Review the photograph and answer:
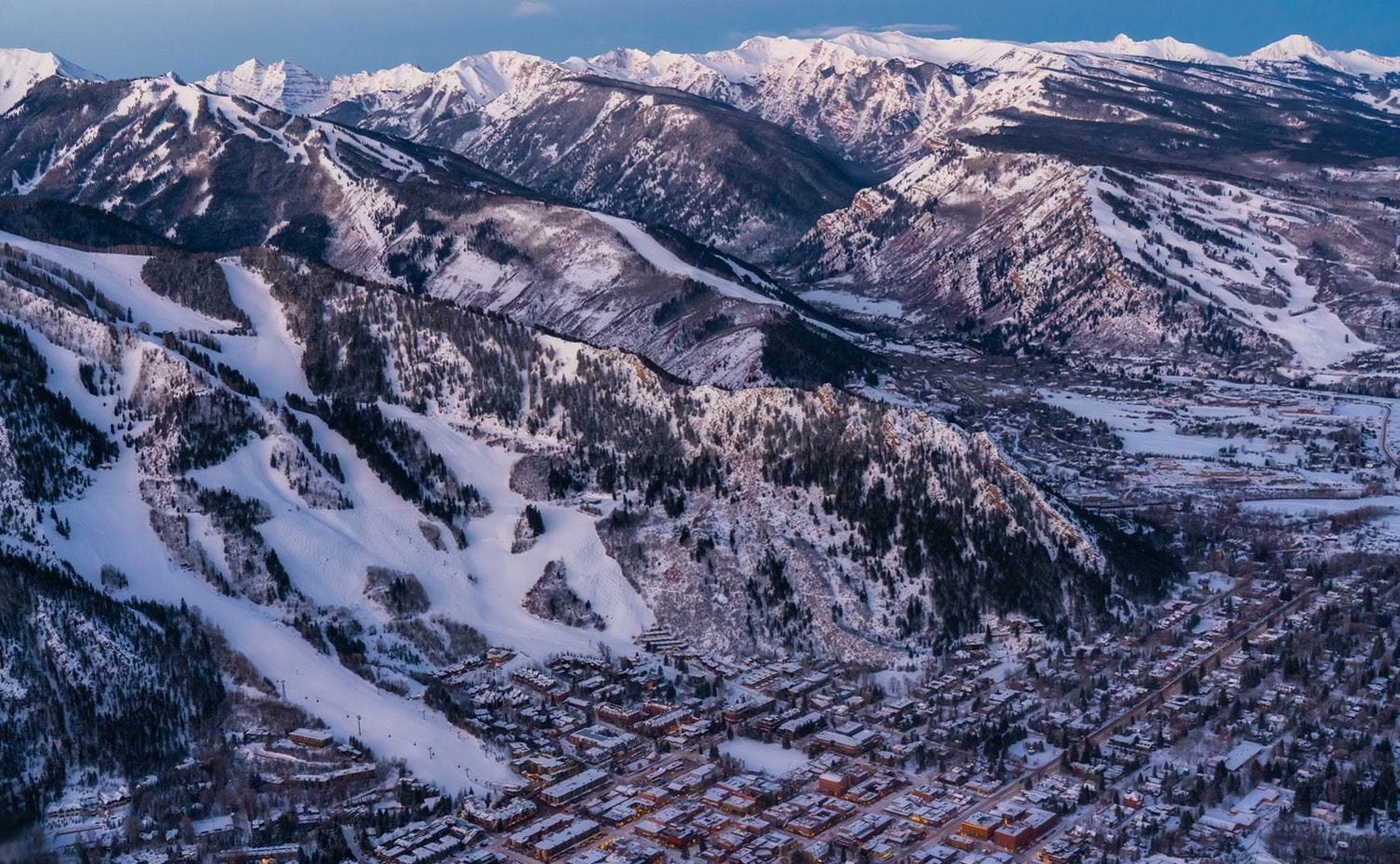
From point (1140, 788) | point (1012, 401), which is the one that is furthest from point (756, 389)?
point (1012, 401)

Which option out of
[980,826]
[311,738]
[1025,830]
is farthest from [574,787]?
[1025,830]

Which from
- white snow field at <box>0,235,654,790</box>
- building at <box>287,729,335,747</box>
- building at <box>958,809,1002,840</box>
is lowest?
building at <box>958,809,1002,840</box>

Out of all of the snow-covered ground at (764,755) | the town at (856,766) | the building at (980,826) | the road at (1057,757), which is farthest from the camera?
the snow-covered ground at (764,755)

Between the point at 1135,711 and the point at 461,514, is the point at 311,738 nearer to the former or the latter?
the point at 461,514

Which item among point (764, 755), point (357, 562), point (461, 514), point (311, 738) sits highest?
point (461, 514)

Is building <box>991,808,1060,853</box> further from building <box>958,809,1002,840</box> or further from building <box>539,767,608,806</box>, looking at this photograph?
building <box>539,767,608,806</box>

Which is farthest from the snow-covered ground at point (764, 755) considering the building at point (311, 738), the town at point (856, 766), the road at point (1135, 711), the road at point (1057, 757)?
the building at point (311, 738)

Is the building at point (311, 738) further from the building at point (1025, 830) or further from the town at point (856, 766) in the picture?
the building at point (1025, 830)

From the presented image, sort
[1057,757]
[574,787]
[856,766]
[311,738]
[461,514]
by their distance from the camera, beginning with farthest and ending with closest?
1. [461,514]
2. [1057,757]
3. [311,738]
4. [856,766]
5. [574,787]

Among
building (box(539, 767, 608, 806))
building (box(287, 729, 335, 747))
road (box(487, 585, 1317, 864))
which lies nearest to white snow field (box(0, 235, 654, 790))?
building (box(287, 729, 335, 747))
